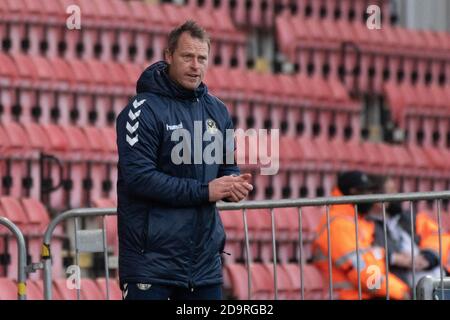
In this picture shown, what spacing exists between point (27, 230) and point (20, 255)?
232cm

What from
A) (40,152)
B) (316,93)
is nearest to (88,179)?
(40,152)

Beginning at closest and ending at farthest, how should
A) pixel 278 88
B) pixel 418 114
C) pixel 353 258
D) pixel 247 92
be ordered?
pixel 353 258 → pixel 247 92 → pixel 278 88 → pixel 418 114

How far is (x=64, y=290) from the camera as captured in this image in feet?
28.7

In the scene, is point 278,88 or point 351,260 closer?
point 351,260

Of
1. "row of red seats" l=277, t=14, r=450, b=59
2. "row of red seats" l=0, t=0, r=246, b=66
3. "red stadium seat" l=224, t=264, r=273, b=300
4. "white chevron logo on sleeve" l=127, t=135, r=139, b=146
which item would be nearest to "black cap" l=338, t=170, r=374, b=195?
"red stadium seat" l=224, t=264, r=273, b=300

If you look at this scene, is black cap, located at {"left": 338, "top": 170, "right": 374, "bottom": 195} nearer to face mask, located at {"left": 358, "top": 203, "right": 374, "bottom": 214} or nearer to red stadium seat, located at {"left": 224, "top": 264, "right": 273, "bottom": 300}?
face mask, located at {"left": 358, "top": 203, "right": 374, "bottom": 214}

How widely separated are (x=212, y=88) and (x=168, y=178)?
5.23 metres

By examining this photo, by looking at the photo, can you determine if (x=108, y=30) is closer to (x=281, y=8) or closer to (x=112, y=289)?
(x=281, y=8)

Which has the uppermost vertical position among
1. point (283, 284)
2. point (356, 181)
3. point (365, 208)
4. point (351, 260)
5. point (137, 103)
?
point (137, 103)

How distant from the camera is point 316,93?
38.4 ft

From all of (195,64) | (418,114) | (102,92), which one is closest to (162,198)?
(195,64)

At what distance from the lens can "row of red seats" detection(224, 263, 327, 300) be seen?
9.30 meters

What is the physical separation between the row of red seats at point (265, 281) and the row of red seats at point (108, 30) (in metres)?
1.85

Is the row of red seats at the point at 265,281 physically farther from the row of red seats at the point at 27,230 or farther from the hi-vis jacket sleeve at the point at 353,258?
the row of red seats at the point at 27,230
